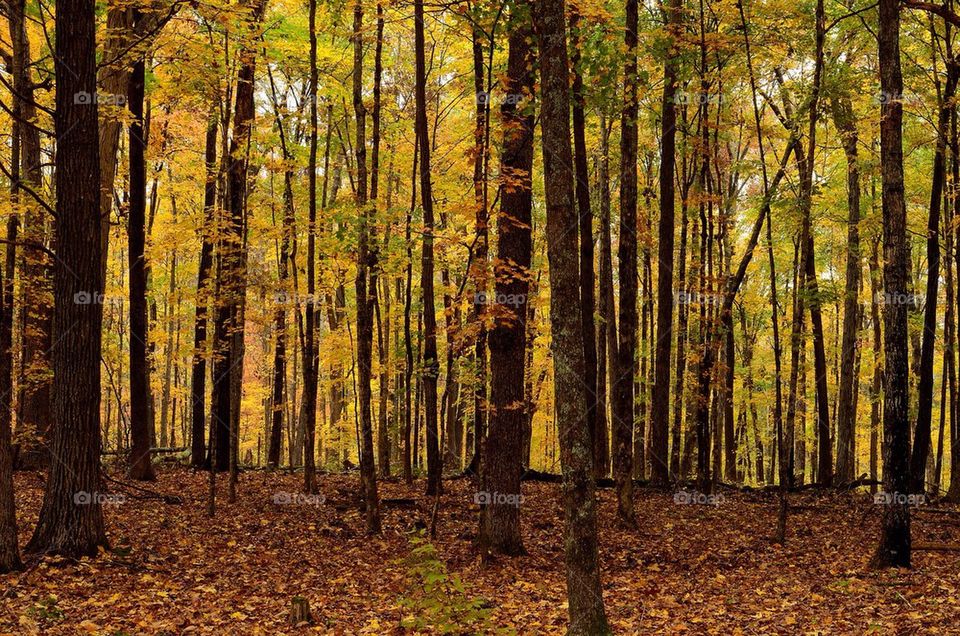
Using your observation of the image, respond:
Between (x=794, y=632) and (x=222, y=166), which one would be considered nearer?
(x=794, y=632)

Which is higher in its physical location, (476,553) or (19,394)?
(19,394)

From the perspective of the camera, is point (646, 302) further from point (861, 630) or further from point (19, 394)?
point (19, 394)

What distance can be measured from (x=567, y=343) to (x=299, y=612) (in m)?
4.25

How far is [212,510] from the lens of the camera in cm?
1180

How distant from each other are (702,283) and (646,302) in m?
4.95

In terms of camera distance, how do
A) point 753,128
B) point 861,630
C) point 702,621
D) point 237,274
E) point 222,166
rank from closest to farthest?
point 861,630
point 702,621
point 237,274
point 222,166
point 753,128

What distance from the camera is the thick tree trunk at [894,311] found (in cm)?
857

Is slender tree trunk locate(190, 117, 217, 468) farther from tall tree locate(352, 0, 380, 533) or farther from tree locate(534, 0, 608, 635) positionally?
tree locate(534, 0, 608, 635)

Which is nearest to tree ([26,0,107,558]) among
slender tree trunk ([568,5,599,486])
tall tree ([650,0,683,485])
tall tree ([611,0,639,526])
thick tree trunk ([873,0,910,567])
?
slender tree trunk ([568,5,599,486])

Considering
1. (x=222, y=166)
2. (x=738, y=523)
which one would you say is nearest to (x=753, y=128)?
(x=738, y=523)

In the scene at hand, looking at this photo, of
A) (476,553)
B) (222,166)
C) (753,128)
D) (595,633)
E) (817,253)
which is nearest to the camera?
(595,633)


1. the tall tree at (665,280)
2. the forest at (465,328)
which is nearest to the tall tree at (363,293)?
the forest at (465,328)

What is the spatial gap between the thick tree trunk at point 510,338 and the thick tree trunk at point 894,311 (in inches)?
184

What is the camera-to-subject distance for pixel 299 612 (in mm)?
7145
